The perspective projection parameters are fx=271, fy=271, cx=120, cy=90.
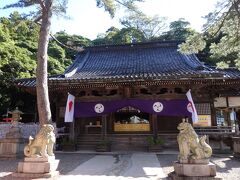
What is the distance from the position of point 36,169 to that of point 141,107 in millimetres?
7701

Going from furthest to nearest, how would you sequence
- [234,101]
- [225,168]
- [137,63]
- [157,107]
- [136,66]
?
[137,63]
[136,66]
[234,101]
[157,107]
[225,168]

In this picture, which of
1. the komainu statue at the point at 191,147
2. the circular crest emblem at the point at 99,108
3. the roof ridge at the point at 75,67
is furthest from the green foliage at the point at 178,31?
the komainu statue at the point at 191,147

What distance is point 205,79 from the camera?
13.2 metres

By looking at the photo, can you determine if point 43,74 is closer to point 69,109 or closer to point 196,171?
point 69,109

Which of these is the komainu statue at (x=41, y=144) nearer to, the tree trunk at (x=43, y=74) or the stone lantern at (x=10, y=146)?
the tree trunk at (x=43, y=74)

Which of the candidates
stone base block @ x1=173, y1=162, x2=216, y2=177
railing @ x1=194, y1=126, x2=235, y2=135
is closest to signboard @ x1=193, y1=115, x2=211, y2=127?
railing @ x1=194, y1=126, x2=235, y2=135

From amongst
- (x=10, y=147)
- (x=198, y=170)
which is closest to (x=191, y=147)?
(x=198, y=170)

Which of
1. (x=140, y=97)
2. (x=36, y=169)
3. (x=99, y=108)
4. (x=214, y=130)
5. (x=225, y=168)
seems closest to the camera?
(x=36, y=169)

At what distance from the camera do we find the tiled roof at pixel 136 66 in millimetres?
13547

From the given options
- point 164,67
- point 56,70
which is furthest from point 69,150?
point 56,70

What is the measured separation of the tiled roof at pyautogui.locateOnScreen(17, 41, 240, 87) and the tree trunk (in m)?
4.19

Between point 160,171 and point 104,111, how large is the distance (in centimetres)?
647

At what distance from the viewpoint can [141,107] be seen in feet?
47.5

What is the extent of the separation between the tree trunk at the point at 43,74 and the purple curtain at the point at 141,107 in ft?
18.3
